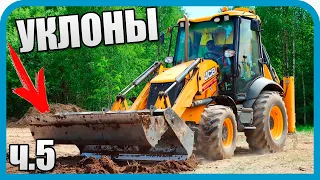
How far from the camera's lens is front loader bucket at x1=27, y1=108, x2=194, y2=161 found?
8078mm

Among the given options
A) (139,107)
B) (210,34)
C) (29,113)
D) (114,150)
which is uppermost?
(210,34)

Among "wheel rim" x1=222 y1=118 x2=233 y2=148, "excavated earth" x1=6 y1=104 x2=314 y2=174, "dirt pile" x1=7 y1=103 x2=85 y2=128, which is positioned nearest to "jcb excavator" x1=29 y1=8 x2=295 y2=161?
"wheel rim" x1=222 y1=118 x2=233 y2=148

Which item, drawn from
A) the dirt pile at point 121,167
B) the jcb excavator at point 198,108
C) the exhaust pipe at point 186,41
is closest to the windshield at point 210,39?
the jcb excavator at point 198,108

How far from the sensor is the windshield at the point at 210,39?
1020 centimetres

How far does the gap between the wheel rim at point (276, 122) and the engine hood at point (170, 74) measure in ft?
7.21

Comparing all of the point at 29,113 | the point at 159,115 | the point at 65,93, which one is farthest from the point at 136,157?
the point at 65,93

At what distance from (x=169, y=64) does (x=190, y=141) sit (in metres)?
2.79

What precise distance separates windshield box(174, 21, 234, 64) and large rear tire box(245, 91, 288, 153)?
1.25 metres

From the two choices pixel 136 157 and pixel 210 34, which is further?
pixel 210 34

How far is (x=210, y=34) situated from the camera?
10.3 m

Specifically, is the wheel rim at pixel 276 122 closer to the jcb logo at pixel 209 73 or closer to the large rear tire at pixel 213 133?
the jcb logo at pixel 209 73

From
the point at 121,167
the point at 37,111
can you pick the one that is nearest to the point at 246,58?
the point at 121,167

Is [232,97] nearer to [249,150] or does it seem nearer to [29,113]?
[249,150]

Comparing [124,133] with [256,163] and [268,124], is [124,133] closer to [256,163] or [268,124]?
[256,163]
